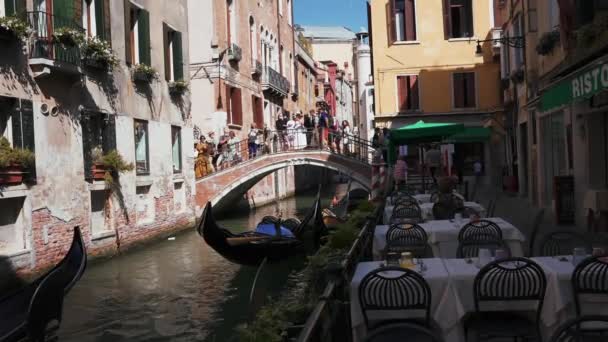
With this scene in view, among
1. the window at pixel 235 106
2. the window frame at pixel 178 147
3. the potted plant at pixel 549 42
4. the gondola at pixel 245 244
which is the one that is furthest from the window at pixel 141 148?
the potted plant at pixel 549 42

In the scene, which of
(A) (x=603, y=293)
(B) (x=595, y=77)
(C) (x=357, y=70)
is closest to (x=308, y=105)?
(C) (x=357, y=70)

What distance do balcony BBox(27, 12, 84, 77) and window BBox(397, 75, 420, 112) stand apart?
13.1m

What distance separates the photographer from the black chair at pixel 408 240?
5.88 m

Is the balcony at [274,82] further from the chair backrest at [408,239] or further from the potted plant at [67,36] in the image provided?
the chair backrest at [408,239]

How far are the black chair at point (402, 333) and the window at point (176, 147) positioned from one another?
521 inches

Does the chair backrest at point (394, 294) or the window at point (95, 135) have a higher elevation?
the window at point (95, 135)

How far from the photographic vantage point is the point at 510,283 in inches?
146

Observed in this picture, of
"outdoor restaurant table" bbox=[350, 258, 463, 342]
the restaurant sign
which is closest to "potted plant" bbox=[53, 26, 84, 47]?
the restaurant sign

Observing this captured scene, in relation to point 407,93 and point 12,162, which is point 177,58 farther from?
point 407,93

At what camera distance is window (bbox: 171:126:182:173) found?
16078 mm

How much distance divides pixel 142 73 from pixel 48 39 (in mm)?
3631

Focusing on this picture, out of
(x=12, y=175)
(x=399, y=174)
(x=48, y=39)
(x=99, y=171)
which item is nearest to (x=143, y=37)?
(x=99, y=171)

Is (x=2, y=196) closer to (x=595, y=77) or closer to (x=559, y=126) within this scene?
(x=595, y=77)

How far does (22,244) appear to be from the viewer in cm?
962
